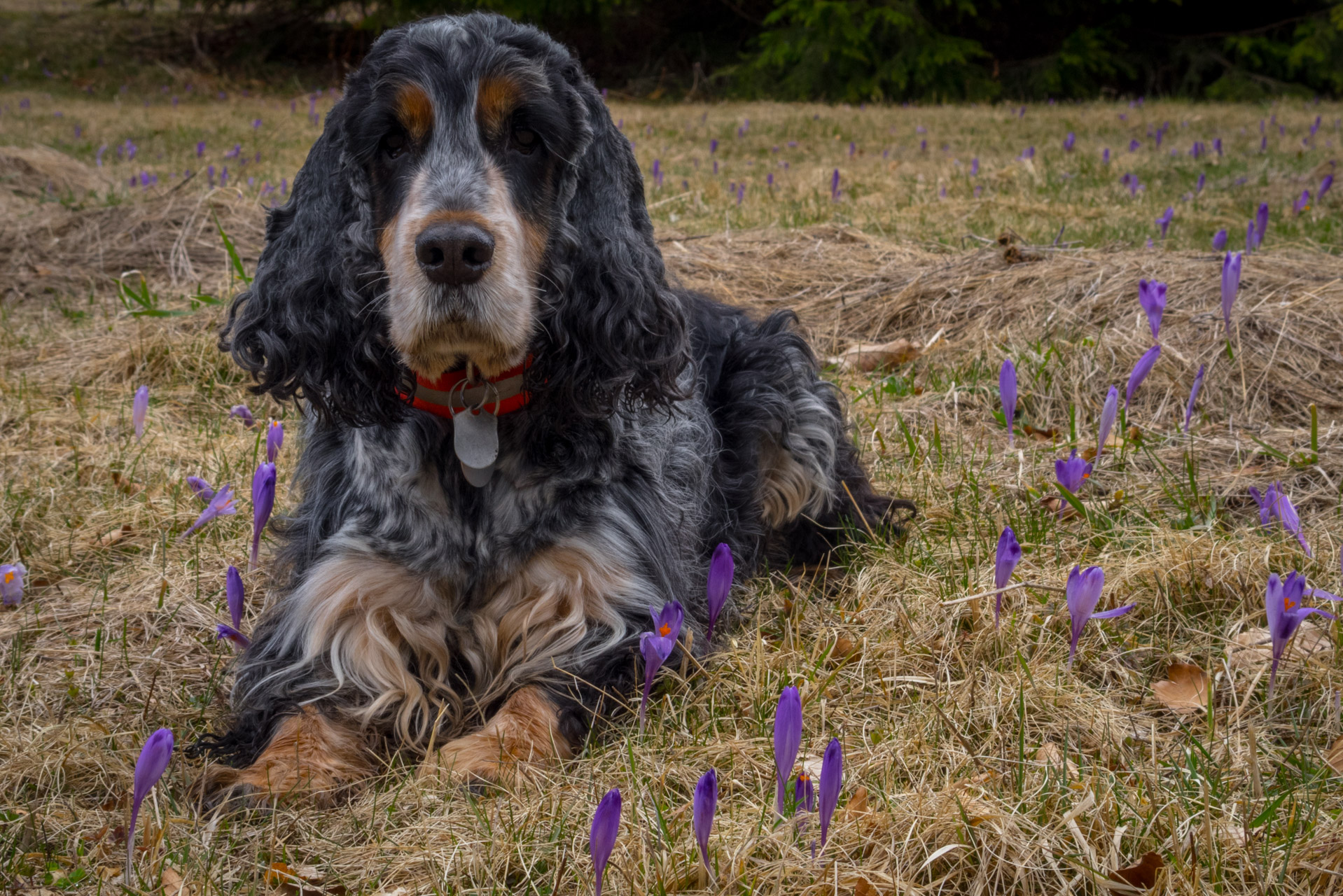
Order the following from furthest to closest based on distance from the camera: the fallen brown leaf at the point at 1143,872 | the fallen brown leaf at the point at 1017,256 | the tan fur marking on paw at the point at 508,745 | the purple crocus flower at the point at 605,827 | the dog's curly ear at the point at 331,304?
1. the fallen brown leaf at the point at 1017,256
2. the dog's curly ear at the point at 331,304
3. the tan fur marking on paw at the point at 508,745
4. the fallen brown leaf at the point at 1143,872
5. the purple crocus flower at the point at 605,827

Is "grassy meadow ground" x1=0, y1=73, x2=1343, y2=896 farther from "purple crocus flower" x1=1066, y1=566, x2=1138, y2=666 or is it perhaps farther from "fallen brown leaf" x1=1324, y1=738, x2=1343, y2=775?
"purple crocus flower" x1=1066, y1=566, x2=1138, y2=666

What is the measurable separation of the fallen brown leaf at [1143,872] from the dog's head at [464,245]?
1501mm

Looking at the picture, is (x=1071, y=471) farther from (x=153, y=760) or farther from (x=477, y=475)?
(x=153, y=760)

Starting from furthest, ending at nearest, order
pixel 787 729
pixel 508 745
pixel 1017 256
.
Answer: pixel 1017 256 → pixel 508 745 → pixel 787 729

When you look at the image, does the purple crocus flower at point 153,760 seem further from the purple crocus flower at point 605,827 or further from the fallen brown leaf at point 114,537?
the fallen brown leaf at point 114,537

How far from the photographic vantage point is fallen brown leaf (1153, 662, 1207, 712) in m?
2.49

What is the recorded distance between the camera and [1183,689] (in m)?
2.56

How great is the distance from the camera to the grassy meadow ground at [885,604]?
192cm

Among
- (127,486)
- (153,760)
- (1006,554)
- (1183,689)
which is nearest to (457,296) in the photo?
(153,760)

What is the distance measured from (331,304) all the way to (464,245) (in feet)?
2.22

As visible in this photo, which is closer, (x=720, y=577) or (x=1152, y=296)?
(x=720, y=577)

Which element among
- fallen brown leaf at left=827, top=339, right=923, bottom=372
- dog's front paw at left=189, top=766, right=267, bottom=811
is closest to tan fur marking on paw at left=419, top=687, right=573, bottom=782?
dog's front paw at left=189, top=766, right=267, bottom=811

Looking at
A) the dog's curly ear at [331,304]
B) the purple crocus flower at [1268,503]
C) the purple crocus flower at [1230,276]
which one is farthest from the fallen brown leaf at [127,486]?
the purple crocus flower at [1230,276]

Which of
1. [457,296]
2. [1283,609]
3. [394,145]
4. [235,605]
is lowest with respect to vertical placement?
[235,605]
